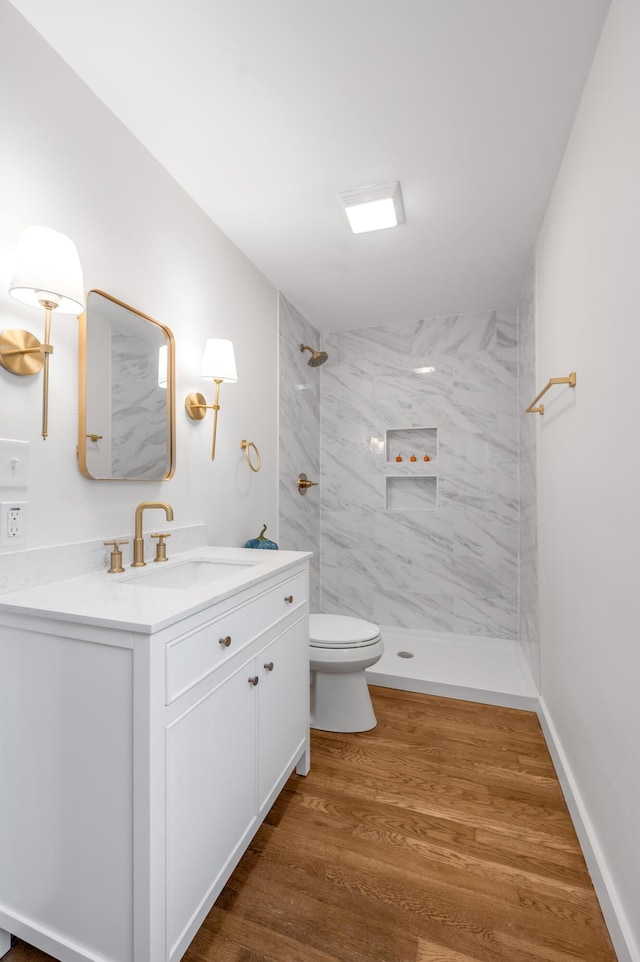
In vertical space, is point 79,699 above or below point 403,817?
above

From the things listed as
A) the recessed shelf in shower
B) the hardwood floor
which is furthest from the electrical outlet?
the recessed shelf in shower

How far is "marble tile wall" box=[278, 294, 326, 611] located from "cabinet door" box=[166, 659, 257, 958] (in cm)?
156

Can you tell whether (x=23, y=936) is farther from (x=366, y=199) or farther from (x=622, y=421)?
(x=366, y=199)

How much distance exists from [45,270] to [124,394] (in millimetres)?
503

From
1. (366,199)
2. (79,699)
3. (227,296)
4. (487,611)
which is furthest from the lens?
(487,611)

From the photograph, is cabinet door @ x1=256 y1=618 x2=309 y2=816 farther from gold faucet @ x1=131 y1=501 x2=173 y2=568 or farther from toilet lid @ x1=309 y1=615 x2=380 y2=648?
gold faucet @ x1=131 y1=501 x2=173 y2=568

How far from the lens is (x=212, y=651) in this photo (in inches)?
43.5

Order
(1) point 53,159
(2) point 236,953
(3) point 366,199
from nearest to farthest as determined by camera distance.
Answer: (2) point 236,953
(1) point 53,159
(3) point 366,199

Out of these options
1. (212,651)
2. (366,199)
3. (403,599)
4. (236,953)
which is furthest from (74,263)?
(403,599)

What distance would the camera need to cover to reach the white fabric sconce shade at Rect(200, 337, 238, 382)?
74.2 inches

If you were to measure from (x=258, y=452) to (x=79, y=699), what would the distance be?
1.65 meters

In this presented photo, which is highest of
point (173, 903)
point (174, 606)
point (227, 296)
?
point (227, 296)

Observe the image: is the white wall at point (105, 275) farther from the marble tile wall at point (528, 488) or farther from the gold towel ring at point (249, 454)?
the marble tile wall at point (528, 488)

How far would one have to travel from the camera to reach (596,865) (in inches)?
49.3
